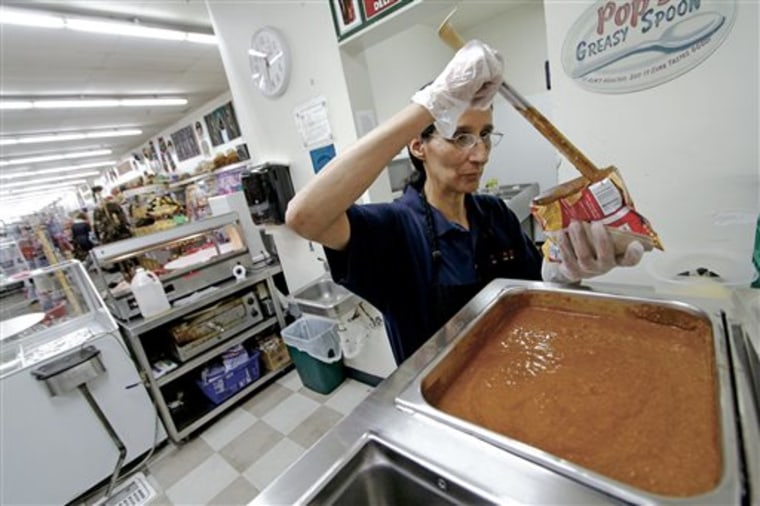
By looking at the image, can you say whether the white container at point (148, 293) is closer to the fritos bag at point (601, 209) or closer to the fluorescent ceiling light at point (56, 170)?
the fritos bag at point (601, 209)

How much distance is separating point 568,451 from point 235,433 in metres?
2.60

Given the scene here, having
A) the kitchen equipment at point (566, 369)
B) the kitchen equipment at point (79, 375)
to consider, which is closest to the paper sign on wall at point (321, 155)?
the kitchen equipment at point (566, 369)

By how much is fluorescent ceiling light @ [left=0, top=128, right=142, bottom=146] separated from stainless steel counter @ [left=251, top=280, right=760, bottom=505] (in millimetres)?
8374

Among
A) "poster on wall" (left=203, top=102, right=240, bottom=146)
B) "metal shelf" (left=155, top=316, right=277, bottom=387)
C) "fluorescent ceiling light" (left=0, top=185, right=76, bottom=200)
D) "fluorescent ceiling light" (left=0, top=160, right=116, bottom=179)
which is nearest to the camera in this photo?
"metal shelf" (left=155, top=316, right=277, bottom=387)

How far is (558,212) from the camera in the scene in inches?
31.2

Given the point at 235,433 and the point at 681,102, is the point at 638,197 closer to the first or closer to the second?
the point at 681,102

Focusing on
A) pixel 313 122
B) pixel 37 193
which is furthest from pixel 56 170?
pixel 313 122

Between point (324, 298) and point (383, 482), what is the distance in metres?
2.07

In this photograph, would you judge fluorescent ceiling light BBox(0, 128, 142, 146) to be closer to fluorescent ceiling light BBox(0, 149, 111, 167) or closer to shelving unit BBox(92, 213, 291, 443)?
fluorescent ceiling light BBox(0, 149, 111, 167)

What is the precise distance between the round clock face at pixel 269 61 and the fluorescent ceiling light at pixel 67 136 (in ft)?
20.6

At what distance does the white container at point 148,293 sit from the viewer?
2266 millimetres

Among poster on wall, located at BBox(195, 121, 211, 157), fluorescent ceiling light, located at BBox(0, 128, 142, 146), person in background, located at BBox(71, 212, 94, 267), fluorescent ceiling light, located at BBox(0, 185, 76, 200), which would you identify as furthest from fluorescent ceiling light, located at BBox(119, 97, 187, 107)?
fluorescent ceiling light, located at BBox(0, 185, 76, 200)

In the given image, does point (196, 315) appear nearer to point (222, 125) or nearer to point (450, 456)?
point (450, 456)

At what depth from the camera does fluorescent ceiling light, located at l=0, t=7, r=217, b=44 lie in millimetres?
2664
